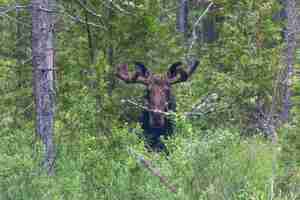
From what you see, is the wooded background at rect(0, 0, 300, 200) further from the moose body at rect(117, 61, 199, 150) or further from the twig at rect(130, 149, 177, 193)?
the moose body at rect(117, 61, 199, 150)

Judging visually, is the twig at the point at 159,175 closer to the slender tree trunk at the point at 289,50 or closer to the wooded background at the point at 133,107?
the wooded background at the point at 133,107

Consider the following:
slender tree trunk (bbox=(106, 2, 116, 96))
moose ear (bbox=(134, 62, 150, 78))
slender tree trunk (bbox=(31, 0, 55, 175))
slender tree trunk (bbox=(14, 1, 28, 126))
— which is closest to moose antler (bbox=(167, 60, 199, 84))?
moose ear (bbox=(134, 62, 150, 78))

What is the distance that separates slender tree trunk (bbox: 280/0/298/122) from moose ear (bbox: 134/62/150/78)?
2255mm

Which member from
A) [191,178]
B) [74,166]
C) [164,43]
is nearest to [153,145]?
[164,43]

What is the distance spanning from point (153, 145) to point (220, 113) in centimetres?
237

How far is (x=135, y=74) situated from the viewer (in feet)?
38.2

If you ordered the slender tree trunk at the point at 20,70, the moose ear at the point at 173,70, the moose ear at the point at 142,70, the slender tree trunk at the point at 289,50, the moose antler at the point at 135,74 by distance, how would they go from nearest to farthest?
1. the slender tree trunk at the point at 289,50
2. the moose antler at the point at 135,74
3. the moose ear at the point at 142,70
4. the moose ear at the point at 173,70
5. the slender tree trunk at the point at 20,70

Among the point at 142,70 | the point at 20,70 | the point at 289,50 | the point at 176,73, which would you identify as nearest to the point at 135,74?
the point at 142,70

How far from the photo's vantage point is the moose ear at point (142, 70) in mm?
11680

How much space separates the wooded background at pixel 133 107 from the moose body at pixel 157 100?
251 millimetres

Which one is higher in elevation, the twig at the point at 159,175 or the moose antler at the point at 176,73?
the moose antler at the point at 176,73

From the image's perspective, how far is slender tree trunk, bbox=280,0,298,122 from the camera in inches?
352

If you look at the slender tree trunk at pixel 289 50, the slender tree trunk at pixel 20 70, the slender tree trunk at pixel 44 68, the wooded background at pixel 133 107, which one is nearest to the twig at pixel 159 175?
the wooded background at pixel 133 107

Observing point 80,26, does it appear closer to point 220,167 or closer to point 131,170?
point 131,170
